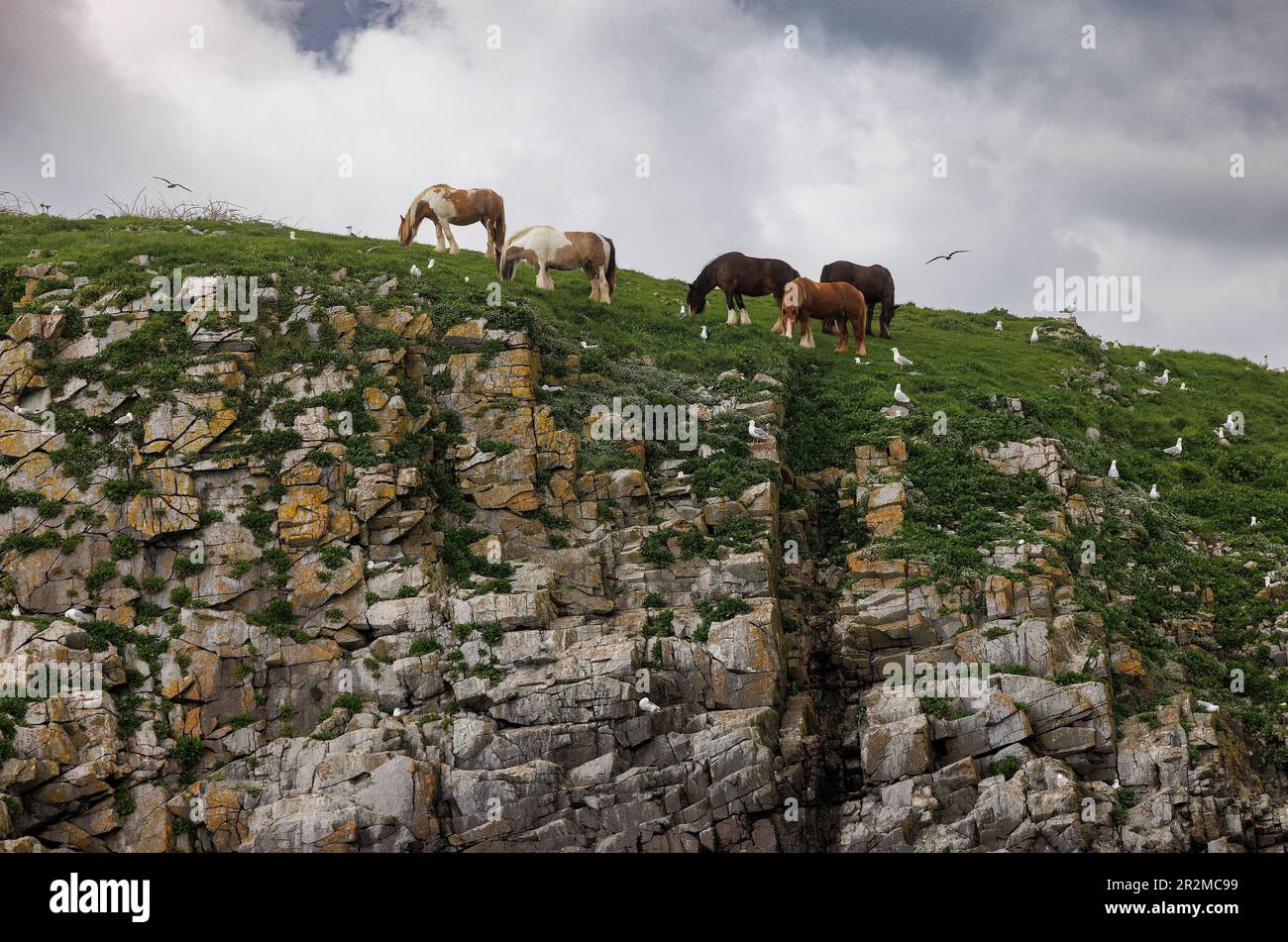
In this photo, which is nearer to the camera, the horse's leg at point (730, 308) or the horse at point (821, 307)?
the horse at point (821, 307)

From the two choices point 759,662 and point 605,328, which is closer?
point 759,662

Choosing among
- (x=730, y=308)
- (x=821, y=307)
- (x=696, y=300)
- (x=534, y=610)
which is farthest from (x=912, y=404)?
(x=534, y=610)

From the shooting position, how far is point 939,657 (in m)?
31.2

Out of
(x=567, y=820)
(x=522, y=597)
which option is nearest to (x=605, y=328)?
(x=522, y=597)

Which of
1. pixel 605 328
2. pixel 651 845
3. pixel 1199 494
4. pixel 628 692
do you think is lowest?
pixel 651 845

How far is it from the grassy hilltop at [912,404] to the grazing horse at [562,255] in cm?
93

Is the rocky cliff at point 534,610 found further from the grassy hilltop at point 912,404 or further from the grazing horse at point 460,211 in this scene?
the grazing horse at point 460,211

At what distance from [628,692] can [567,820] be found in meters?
3.34

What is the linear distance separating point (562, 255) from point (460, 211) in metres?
4.95

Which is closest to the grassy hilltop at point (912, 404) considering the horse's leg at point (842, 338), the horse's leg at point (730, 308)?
the horse's leg at point (842, 338)

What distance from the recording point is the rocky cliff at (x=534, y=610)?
89.8 feet

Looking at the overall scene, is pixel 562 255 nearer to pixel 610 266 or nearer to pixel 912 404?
pixel 610 266

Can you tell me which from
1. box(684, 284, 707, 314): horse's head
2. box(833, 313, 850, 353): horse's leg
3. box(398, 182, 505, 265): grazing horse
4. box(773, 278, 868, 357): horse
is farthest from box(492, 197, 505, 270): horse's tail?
box(833, 313, 850, 353): horse's leg

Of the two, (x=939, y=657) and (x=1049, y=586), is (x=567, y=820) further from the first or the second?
(x=1049, y=586)
